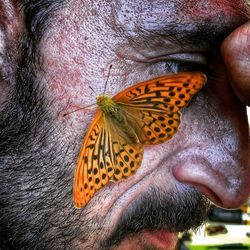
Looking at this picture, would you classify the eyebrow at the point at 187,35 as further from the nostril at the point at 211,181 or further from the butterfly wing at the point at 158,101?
the nostril at the point at 211,181

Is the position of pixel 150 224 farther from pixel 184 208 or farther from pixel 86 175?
pixel 86 175

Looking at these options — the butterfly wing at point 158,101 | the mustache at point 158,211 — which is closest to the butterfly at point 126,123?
the butterfly wing at point 158,101

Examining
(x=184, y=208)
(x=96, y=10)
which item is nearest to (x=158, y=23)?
(x=96, y=10)

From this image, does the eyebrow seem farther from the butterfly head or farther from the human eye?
the butterfly head

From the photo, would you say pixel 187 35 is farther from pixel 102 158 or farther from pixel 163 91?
pixel 102 158

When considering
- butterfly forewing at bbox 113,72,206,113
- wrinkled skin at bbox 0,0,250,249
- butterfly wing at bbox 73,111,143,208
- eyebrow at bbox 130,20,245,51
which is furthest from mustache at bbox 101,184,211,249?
eyebrow at bbox 130,20,245,51

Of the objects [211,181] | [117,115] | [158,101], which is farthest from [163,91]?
[211,181]
